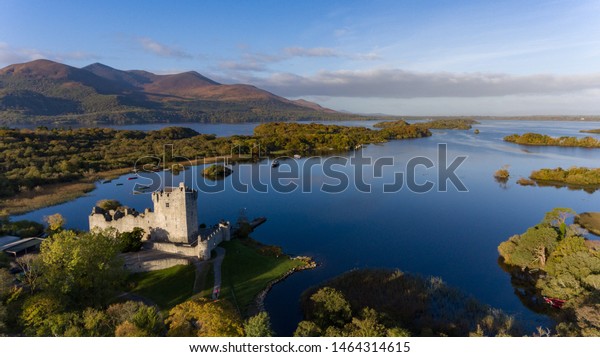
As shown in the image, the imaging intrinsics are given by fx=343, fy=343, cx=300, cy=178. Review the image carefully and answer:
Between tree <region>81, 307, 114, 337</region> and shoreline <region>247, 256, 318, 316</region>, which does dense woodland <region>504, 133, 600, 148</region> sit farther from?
tree <region>81, 307, 114, 337</region>

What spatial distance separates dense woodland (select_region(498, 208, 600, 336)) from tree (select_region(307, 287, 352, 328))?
9.76 meters

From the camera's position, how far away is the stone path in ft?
72.5

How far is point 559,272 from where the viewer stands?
73.7ft

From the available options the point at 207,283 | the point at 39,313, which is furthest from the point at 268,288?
the point at 39,313

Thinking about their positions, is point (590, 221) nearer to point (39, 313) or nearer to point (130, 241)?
point (130, 241)

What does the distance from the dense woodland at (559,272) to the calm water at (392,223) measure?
1.28 metres

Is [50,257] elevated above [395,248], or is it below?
above

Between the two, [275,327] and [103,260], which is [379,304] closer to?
[275,327]

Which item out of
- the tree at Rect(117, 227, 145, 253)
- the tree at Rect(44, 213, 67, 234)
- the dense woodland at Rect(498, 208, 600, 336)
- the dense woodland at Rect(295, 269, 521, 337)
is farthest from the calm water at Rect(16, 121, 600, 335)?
the tree at Rect(117, 227, 145, 253)

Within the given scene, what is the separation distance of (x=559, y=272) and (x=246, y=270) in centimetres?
2126

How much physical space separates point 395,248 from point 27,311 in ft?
87.3

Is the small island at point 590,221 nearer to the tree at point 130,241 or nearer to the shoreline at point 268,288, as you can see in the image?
the shoreline at point 268,288

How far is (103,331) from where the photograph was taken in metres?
15.8
